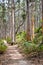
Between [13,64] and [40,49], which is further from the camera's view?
[40,49]

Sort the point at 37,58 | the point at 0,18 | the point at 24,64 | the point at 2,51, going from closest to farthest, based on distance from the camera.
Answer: the point at 24,64 < the point at 37,58 < the point at 2,51 < the point at 0,18

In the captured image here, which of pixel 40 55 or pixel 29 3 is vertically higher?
pixel 29 3

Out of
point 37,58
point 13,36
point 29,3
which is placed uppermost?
point 29,3

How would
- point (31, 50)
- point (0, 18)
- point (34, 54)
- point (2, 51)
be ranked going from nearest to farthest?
point (34, 54), point (31, 50), point (2, 51), point (0, 18)

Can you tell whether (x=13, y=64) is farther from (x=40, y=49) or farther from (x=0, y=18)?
(x=0, y=18)

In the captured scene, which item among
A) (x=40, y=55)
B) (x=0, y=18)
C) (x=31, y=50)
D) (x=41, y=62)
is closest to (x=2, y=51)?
(x=31, y=50)

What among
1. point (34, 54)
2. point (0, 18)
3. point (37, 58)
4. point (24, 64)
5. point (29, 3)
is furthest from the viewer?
point (0, 18)

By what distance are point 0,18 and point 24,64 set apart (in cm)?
2259

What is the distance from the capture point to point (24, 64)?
8.78 m

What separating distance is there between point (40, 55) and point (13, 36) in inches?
476

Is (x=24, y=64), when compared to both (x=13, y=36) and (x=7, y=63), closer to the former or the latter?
(x=7, y=63)

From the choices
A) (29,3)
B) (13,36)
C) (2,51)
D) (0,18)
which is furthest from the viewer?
(0,18)

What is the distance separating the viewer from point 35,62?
909 centimetres

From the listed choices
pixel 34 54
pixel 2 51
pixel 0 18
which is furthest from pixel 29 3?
pixel 0 18
